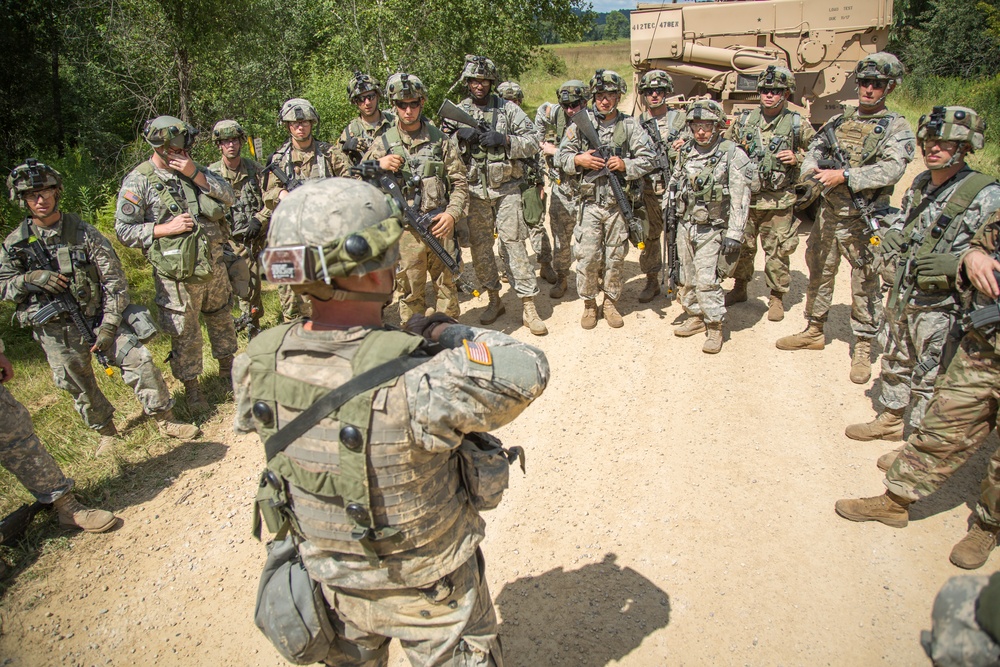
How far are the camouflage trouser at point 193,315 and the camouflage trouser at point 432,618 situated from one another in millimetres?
3876

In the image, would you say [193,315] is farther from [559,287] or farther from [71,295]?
[559,287]

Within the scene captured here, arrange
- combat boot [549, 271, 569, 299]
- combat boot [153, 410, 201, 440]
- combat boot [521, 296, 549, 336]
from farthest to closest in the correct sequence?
1. combat boot [549, 271, 569, 299]
2. combat boot [521, 296, 549, 336]
3. combat boot [153, 410, 201, 440]

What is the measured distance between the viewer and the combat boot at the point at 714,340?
19.9 feet

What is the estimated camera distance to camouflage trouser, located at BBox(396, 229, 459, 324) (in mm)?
5996

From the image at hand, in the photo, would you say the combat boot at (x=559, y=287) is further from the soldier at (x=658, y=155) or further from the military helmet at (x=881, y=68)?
the military helmet at (x=881, y=68)

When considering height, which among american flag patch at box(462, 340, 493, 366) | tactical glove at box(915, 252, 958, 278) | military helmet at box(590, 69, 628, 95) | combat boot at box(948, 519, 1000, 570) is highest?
military helmet at box(590, 69, 628, 95)

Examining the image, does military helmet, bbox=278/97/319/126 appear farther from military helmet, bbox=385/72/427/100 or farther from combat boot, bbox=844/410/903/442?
combat boot, bbox=844/410/903/442

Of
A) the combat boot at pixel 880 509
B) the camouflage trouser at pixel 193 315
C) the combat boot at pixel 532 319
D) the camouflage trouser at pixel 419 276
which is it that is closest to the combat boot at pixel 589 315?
the combat boot at pixel 532 319

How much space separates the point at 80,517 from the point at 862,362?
6123mm

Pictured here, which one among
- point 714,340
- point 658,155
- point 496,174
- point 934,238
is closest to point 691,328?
point 714,340

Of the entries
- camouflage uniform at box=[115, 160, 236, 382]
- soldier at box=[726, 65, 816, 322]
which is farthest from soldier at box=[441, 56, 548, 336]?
camouflage uniform at box=[115, 160, 236, 382]

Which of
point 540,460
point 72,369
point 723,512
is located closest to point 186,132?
point 72,369

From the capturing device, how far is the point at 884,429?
15.5 feet

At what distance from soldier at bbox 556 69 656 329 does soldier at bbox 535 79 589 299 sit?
10.1 inches
